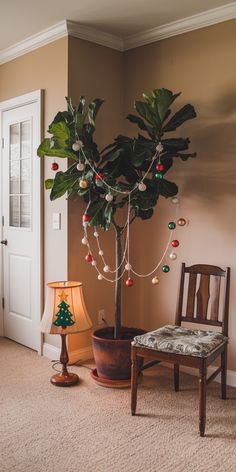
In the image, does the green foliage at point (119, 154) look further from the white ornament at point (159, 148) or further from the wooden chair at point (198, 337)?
the wooden chair at point (198, 337)

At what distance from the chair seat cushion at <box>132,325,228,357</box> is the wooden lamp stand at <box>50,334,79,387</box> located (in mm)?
671

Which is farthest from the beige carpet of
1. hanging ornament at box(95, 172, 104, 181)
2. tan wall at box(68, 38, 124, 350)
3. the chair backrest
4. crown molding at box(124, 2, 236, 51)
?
crown molding at box(124, 2, 236, 51)

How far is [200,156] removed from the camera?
131 inches

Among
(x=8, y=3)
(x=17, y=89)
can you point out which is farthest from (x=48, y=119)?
(x=8, y=3)

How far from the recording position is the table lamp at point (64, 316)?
3154 mm

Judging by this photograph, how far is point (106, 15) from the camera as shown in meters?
3.28

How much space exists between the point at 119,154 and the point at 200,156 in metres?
0.67

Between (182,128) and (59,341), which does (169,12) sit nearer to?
(182,128)

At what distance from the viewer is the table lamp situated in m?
3.15

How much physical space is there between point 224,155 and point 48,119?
54.8 inches

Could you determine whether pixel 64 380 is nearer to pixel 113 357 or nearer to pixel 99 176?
pixel 113 357

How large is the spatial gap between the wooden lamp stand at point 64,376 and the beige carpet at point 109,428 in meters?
0.05

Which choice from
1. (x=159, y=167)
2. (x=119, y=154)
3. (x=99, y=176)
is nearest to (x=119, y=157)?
(x=119, y=154)

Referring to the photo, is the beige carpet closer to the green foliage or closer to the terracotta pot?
the terracotta pot
